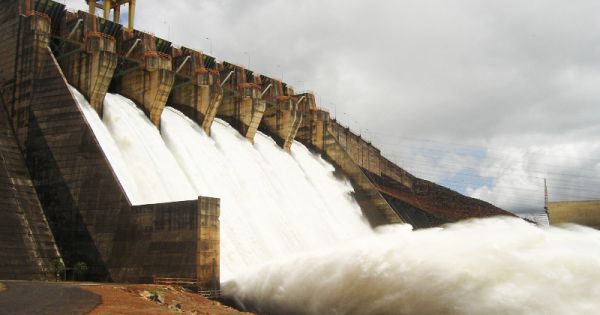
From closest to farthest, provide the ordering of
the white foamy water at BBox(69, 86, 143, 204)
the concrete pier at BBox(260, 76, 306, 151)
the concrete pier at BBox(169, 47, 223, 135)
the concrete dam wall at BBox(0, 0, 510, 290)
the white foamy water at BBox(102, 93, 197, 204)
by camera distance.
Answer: the concrete dam wall at BBox(0, 0, 510, 290), the white foamy water at BBox(69, 86, 143, 204), the white foamy water at BBox(102, 93, 197, 204), the concrete pier at BBox(169, 47, 223, 135), the concrete pier at BBox(260, 76, 306, 151)

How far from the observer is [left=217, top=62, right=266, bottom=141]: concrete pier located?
132 feet

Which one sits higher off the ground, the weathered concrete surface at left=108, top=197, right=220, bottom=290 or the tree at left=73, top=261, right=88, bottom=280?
the weathered concrete surface at left=108, top=197, right=220, bottom=290

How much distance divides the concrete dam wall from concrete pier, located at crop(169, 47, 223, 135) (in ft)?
0.25

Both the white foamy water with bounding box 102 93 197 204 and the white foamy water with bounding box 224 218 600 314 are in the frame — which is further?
the white foamy water with bounding box 102 93 197 204

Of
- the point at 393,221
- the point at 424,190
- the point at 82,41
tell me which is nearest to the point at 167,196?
the point at 82,41

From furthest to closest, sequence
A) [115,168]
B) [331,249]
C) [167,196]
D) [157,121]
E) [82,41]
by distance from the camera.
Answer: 1. [157,121]
2. [82,41]
3. [167,196]
4. [115,168]
5. [331,249]

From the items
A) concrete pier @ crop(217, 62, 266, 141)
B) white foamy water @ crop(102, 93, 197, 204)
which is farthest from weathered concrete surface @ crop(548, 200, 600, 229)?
white foamy water @ crop(102, 93, 197, 204)

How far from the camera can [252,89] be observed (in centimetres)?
4078

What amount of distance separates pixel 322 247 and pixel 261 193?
12.3 m

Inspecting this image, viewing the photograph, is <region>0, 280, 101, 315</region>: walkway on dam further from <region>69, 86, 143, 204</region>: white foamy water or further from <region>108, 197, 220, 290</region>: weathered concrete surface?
<region>69, 86, 143, 204</region>: white foamy water

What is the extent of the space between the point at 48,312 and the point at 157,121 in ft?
69.2

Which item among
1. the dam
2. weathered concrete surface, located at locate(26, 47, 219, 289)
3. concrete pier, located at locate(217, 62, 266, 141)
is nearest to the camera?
the dam

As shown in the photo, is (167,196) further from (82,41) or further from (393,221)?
(393,221)

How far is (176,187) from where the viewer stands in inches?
1054
